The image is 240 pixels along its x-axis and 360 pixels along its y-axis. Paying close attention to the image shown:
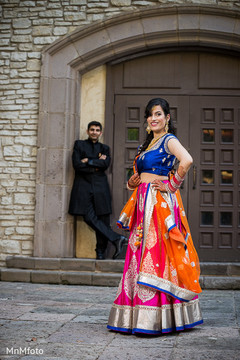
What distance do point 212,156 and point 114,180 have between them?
159 cm

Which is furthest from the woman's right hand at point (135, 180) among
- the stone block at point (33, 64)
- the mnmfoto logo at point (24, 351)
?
the stone block at point (33, 64)

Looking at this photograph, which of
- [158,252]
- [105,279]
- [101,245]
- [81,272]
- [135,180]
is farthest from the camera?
[101,245]

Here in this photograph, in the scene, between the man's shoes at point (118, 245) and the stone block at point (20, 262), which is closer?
the man's shoes at point (118, 245)

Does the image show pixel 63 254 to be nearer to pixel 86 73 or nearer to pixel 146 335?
pixel 86 73

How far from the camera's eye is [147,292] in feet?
12.0

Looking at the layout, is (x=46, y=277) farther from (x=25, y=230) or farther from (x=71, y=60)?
(x=71, y=60)

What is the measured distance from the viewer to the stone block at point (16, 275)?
7191 mm

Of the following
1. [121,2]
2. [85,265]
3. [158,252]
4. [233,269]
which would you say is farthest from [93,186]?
[158,252]

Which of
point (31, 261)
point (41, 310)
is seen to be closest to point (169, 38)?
point (31, 261)

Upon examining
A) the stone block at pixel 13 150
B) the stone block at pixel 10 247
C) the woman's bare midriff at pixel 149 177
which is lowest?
the stone block at pixel 10 247

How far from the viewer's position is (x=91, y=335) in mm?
3676

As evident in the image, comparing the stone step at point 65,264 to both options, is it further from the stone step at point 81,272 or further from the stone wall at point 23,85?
Answer: the stone wall at point 23,85

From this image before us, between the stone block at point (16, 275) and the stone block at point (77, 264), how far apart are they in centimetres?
51

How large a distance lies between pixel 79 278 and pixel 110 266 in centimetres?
48
